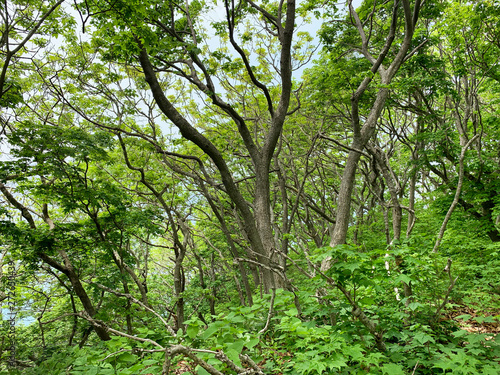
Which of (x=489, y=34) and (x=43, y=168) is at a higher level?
(x=489, y=34)

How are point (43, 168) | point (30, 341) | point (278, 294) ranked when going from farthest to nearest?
point (30, 341) → point (43, 168) → point (278, 294)

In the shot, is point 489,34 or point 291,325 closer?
point 291,325

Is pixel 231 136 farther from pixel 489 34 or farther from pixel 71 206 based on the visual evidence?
pixel 489 34

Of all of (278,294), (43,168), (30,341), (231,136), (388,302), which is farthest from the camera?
(231,136)

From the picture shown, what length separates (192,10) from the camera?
617 cm

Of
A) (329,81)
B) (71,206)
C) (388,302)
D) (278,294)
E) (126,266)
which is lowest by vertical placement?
(388,302)

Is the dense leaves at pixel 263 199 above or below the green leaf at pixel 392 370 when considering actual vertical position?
above

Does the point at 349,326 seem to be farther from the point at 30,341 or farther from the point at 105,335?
the point at 30,341

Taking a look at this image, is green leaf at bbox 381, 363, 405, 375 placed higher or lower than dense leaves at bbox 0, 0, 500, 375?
lower

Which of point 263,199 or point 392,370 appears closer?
point 392,370

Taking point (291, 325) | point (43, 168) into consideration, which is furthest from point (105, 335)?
point (291, 325)

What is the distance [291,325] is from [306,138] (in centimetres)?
938

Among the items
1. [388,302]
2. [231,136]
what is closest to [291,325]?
[388,302]

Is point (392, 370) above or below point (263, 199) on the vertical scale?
below
